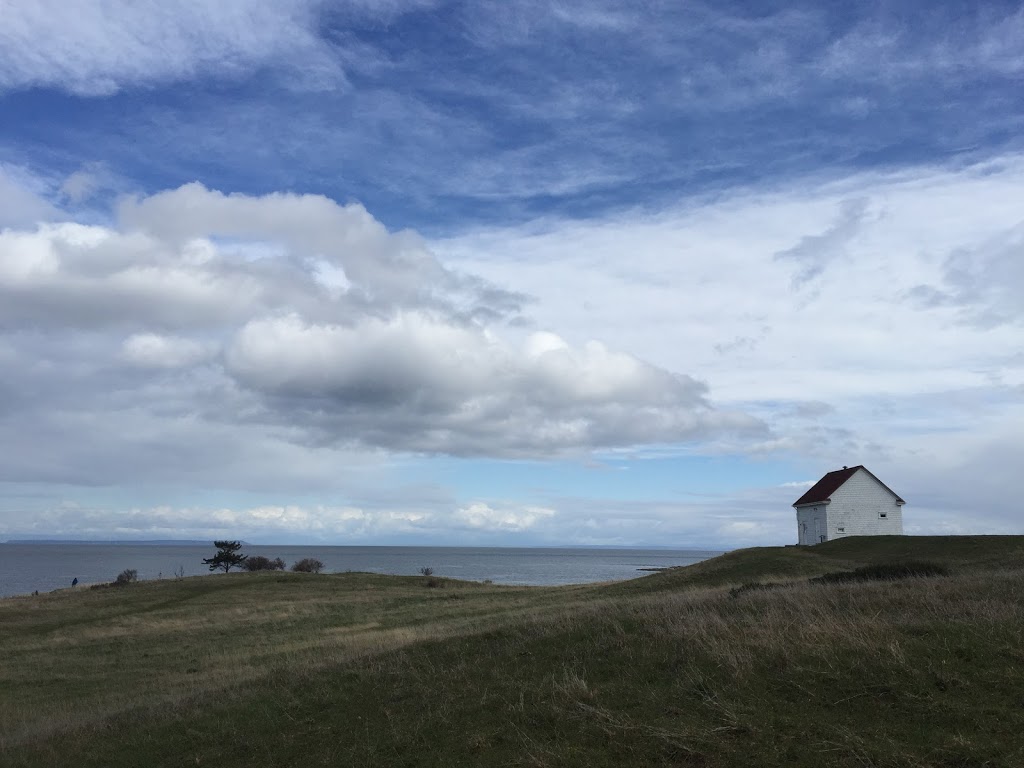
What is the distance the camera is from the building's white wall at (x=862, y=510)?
58.2 meters

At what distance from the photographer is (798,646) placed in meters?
10.9

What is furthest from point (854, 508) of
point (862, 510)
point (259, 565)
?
point (259, 565)

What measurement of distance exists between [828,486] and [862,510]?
2.99 meters

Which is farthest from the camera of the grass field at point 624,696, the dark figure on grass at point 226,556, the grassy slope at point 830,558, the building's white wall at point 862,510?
the dark figure on grass at point 226,556

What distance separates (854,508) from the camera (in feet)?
192

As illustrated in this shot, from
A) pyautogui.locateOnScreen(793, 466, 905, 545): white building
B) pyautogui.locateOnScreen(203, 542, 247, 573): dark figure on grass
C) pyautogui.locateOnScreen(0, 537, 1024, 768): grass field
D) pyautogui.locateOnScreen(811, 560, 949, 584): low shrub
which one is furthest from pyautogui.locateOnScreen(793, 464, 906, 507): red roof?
pyautogui.locateOnScreen(203, 542, 247, 573): dark figure on grass

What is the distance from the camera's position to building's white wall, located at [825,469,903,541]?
5816 cm

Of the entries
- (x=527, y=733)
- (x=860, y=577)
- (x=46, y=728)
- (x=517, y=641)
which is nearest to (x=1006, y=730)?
(x=527, y=733)

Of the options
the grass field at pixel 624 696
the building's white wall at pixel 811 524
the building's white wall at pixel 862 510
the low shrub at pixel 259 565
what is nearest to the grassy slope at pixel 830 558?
the building's white wall at pixel 862 510

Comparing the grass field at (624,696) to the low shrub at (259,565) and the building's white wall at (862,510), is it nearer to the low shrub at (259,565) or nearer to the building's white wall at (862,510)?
the building's white wall at (862,510)

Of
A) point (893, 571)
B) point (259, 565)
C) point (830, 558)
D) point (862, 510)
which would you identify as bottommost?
point (259, 565)

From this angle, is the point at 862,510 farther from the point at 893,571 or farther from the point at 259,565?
the point at 259,565

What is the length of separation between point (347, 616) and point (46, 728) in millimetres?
22248

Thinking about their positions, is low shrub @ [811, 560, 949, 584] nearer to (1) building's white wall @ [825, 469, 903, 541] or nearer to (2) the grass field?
(2) the grass field
